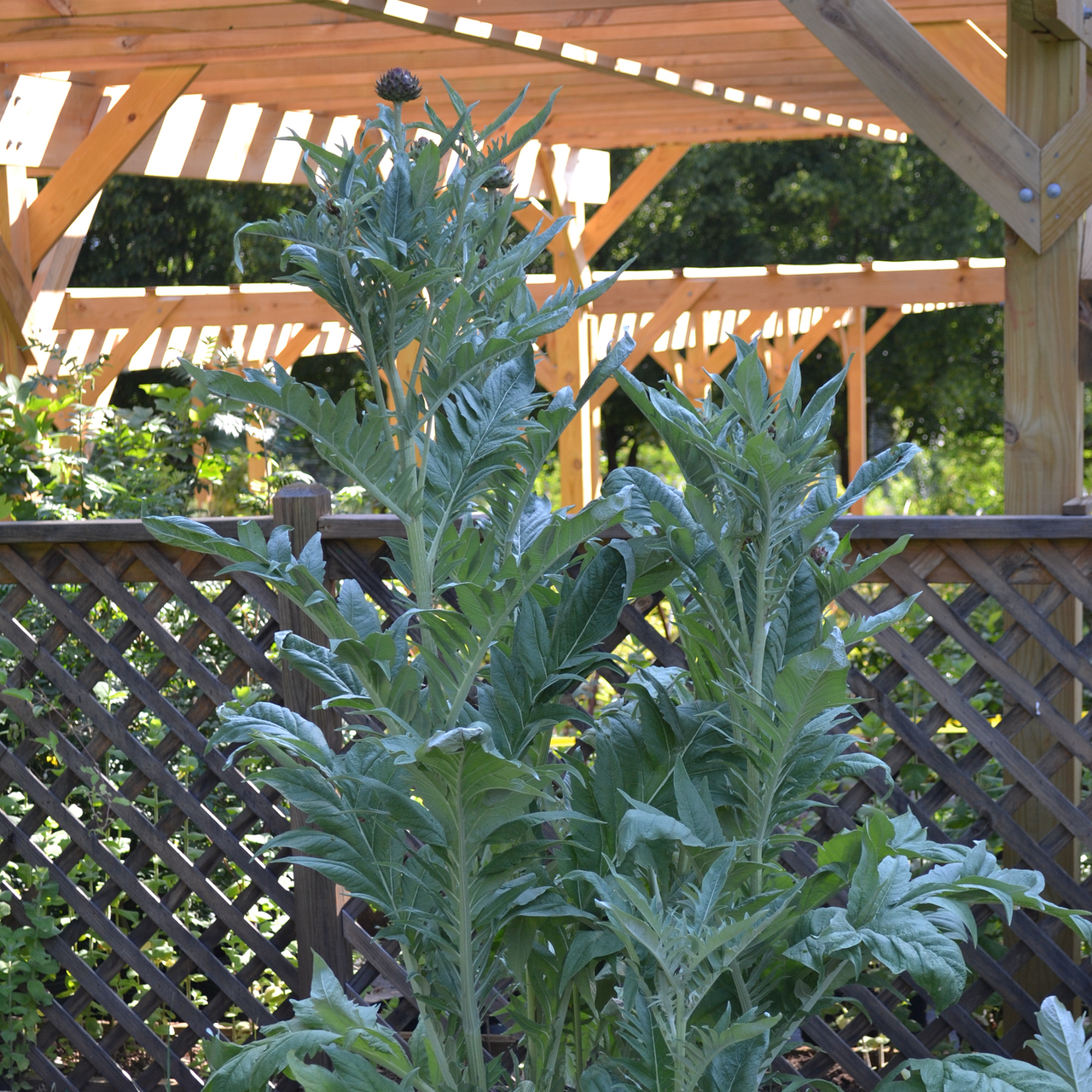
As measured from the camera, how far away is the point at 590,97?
541cm

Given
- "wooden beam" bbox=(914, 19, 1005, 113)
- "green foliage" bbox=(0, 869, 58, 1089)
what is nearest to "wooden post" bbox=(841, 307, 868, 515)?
"wooden beam" bbox=(914, 19, 1005, 113)

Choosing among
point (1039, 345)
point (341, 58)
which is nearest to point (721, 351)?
point (341, 58)

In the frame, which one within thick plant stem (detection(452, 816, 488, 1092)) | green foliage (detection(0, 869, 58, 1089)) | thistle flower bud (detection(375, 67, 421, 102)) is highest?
thistle flower bud (detection(375, 67, 421, 102))

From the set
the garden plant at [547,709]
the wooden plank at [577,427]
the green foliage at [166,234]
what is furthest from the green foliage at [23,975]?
the green foliage at [166,234]

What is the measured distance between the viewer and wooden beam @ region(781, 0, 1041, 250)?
2357 mm

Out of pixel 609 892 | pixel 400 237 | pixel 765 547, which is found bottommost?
pixel 609 892

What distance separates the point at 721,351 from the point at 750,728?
9310mm

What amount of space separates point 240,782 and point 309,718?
24 centimetres

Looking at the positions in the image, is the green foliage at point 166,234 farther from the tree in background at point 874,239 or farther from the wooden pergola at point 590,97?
the wooden pergola at point 590,97

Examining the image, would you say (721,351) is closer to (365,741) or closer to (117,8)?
(117,8)

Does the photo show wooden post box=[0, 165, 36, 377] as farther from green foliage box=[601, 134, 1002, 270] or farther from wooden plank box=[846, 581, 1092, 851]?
green foliage box=[601, 134, 1002, 270]

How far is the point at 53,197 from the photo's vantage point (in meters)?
4.30

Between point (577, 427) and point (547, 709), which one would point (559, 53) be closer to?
point (577, 427)

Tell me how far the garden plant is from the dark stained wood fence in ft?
1.83
